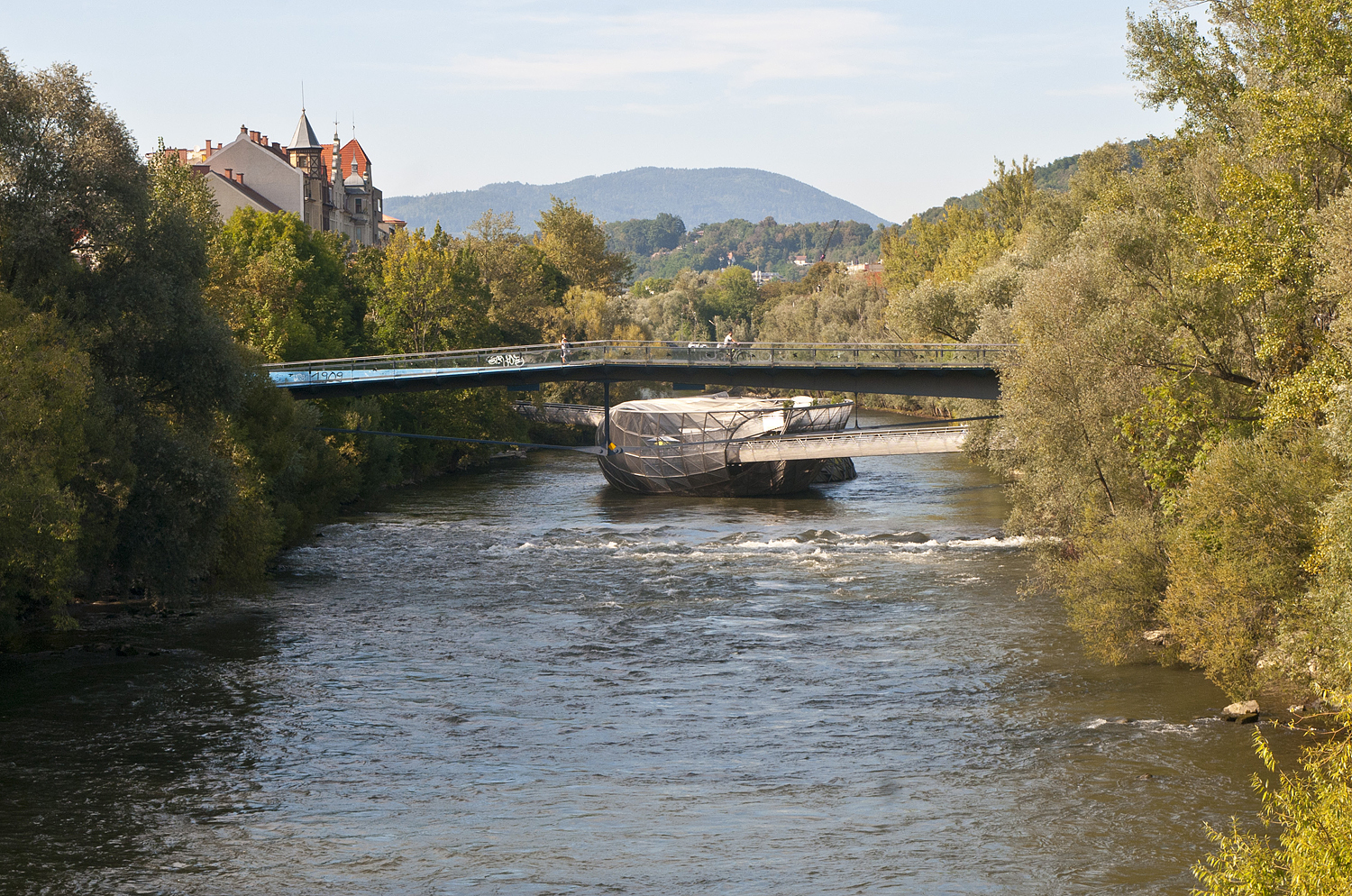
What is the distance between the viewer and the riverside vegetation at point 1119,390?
23.4 meters

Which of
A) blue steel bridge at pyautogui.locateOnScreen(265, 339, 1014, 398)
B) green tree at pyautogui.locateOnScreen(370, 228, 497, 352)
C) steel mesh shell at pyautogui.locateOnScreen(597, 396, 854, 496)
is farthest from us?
green tree at pyautogui.locateOnScreen(370, 228, 497, 352)

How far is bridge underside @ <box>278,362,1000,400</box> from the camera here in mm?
52281

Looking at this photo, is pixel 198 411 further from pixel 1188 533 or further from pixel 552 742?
pixel 1188 533

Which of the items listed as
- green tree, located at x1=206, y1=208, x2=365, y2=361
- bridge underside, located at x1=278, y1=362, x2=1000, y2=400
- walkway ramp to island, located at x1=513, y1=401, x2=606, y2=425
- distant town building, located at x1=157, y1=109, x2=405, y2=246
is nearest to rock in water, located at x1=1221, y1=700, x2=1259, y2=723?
bridge underside, located at x1=278, y1=362, x2=1000, y2=400

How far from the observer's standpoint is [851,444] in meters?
58.2

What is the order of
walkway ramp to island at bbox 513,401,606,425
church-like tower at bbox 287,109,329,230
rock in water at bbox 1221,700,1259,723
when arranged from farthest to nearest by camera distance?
church-like tower at bbox 287,109,329,230, walkway ramp to island at bbox 513,401,606,425, rock in water at bbox 1221,700,1259,723

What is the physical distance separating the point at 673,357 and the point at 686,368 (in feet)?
2.69

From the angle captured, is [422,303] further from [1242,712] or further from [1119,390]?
[1242,712]

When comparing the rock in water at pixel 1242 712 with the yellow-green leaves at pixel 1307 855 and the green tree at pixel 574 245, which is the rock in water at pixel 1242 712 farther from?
the green tree at pixel 574 245

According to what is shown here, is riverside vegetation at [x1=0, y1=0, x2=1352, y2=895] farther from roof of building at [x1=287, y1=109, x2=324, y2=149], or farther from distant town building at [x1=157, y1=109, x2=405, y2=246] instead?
roof of building at [x1=287, y1=109, x2=324, y2=149]

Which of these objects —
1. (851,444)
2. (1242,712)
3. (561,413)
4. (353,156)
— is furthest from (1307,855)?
(353,156)

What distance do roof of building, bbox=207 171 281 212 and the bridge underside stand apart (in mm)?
45041

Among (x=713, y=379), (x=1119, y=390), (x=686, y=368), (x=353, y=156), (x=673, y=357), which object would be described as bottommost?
(x=1119, y=390)

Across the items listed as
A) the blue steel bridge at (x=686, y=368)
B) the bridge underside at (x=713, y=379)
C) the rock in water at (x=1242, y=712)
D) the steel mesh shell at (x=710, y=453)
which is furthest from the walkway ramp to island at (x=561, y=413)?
the rock in water at (x=1242, y=712)
